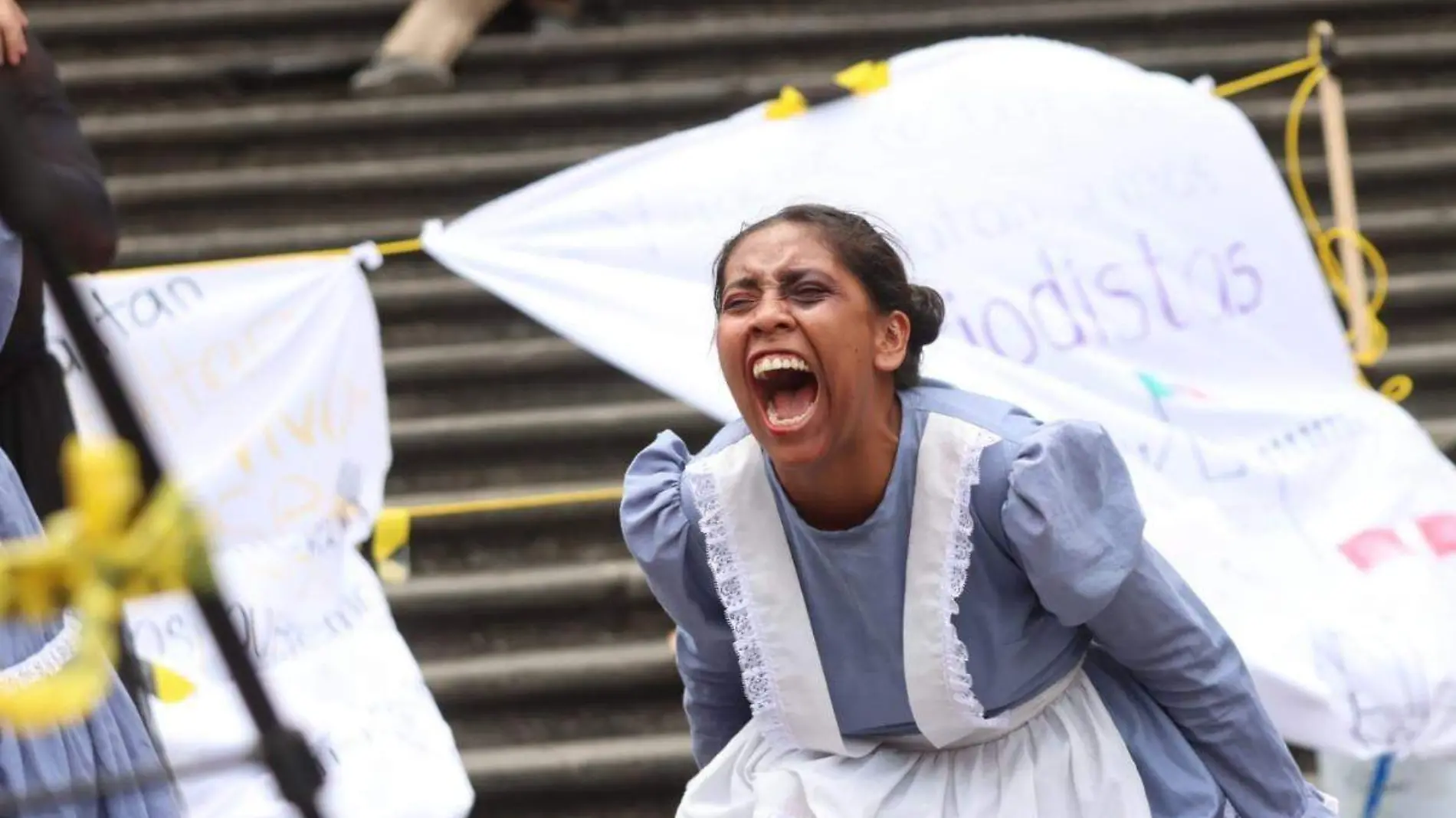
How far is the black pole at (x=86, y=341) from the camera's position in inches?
34.4

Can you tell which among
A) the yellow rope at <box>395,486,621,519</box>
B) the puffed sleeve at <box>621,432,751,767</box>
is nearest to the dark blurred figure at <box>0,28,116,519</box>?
the puffed sleeve at <box>621,432,751,767</box>

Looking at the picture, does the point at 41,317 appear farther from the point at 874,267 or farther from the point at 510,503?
the point at 510,503

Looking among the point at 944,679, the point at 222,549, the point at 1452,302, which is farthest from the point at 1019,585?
the point at 1452,302

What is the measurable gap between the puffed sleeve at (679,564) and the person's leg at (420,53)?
3.95m

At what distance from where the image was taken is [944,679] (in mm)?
2301

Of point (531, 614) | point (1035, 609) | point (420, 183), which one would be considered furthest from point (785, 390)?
point (420, 183)

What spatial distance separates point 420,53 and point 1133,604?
4482mm

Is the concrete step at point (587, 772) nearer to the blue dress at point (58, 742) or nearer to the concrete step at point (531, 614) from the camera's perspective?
the concrete step at point (531, 614)

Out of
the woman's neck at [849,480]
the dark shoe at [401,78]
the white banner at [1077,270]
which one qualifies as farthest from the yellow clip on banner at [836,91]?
the dark shoe at [401,78]

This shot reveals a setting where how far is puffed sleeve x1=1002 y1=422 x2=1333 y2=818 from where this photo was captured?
87.0 inches

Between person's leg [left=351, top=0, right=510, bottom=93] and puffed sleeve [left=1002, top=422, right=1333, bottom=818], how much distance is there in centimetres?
434

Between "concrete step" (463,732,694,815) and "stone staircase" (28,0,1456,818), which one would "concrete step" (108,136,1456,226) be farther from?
"concrete step" (463,732,694,815)

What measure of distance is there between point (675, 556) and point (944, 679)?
14.8 inches

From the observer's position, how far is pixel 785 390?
2.36 m
